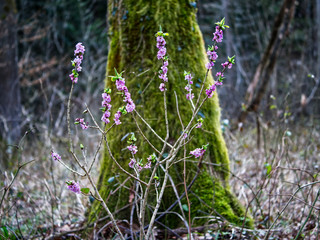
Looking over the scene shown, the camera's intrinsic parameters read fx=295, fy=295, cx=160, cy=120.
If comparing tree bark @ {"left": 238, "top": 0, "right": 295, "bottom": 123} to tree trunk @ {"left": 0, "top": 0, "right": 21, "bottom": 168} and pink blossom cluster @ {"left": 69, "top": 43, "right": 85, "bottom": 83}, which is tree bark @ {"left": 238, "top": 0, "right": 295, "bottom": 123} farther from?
tree trunk @ {"left": 0, "top": 0, "right": 21, "bottom": 168}

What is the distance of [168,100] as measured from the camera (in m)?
2.30

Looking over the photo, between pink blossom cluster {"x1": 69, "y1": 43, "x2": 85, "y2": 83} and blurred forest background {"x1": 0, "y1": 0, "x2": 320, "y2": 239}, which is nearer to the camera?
pink blossom cluster {"x1": 69, "y1": 43, "x2": 85, "y2": 83}

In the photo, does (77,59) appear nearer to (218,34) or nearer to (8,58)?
(218,34)

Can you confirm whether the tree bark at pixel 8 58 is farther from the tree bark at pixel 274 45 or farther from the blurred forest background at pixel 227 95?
the tree bark at pixel 274 45

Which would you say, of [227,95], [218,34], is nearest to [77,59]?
[218,34]

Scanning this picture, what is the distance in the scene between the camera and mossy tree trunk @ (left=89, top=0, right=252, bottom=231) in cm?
223

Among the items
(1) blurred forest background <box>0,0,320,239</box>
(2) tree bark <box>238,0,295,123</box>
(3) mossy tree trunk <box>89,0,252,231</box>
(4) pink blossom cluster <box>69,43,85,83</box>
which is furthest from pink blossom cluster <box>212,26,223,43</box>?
(2) tree bark <box>238,0,295,123</box>

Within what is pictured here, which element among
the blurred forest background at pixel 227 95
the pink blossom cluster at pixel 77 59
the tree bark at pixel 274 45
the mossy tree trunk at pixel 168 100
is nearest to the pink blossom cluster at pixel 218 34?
the pink blossom cluster at pixel 77 59

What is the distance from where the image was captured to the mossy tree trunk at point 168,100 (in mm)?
2230

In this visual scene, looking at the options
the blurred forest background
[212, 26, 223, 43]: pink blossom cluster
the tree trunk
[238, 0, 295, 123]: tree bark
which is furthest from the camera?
the tree trunk

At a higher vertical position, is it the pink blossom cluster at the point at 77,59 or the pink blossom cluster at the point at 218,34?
the pink blossom cluster at the point at 218,34

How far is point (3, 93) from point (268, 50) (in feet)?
21.5

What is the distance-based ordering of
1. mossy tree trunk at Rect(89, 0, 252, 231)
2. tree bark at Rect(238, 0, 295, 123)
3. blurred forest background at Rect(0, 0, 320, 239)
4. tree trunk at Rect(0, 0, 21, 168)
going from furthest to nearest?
tree trunk at Rect(0, 0, 21, 168) < tree bark at Rect(238, 0, 295, 123) < blurred forest background at Rect(0, 0, 320, 239) < mossy tree trunk at Rect(89, 0, 252, 231)

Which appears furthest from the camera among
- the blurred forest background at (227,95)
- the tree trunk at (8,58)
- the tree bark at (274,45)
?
the tree trunk at (8,58)
